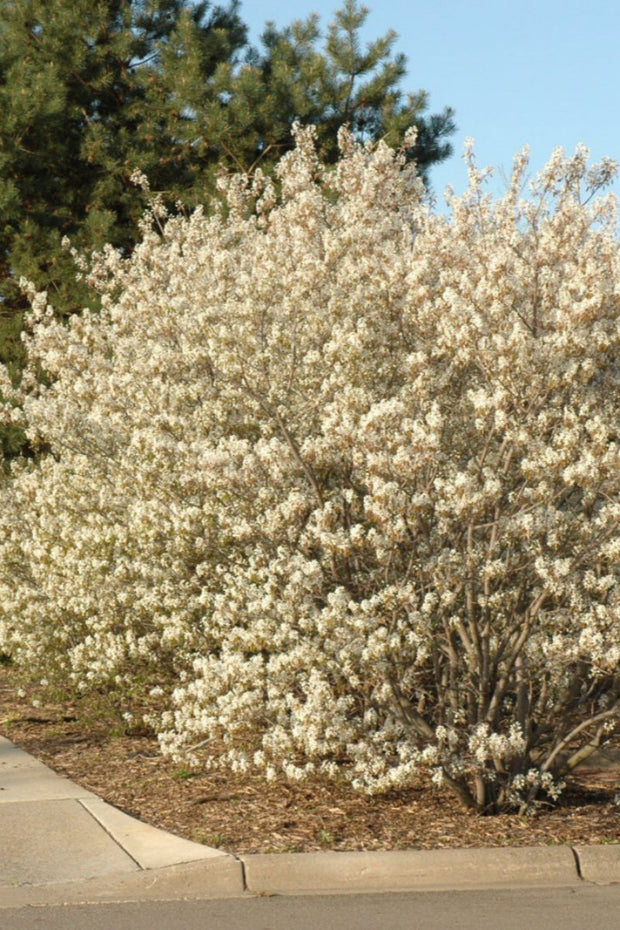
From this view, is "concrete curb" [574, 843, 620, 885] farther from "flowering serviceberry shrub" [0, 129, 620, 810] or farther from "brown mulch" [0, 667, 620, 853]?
"flowering serviceberry shrub" [0, 129, 620, 810]

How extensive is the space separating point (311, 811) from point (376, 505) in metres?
1.97

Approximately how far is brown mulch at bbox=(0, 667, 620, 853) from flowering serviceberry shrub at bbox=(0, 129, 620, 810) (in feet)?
0.72

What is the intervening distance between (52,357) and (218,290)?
1.78 metres

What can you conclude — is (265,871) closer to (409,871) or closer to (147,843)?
(409,871)

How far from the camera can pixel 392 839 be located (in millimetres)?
6484

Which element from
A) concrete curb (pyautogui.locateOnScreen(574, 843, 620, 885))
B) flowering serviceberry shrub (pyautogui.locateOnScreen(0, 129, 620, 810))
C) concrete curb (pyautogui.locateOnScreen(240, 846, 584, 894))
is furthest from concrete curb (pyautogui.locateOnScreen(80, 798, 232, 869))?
concrete curb (pyautogui.locateOnScreen(574, 843, 620, 885))

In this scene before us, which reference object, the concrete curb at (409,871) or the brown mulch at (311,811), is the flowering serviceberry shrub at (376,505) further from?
the concrete curb at (409,871)

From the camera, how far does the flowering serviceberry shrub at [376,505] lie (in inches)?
258

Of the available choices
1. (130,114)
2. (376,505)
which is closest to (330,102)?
(130,114)

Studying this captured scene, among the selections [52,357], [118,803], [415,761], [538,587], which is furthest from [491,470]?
[52,357]

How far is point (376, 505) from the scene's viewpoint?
630 cm

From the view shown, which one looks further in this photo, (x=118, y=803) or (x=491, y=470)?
(x=118, y=803)

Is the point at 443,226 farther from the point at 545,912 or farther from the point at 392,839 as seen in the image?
the point at 545,912

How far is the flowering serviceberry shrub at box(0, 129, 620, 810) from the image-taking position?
6.54m
